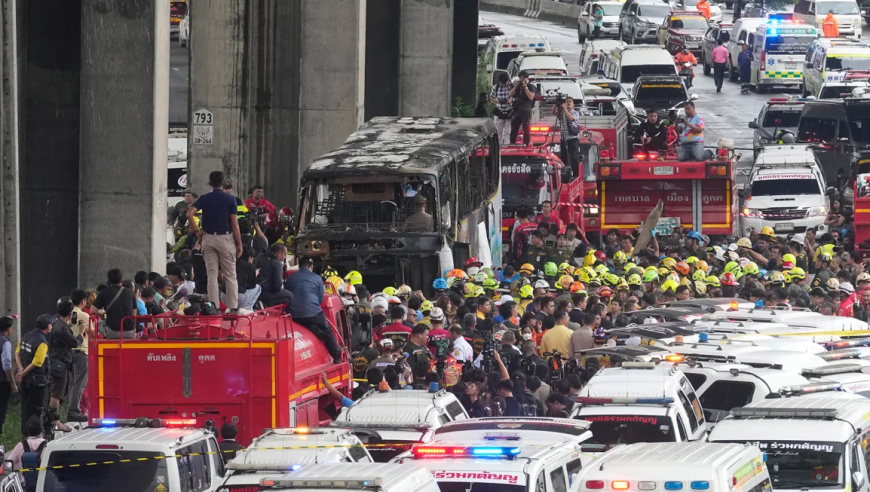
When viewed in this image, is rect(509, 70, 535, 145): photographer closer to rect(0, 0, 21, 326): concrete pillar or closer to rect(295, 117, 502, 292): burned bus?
rect(295, 117, 502, 292): burned bus

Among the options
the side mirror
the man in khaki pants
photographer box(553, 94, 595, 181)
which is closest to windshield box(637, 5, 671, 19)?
photographer box(553, 94, 595, 181)

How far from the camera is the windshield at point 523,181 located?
31.5 meters

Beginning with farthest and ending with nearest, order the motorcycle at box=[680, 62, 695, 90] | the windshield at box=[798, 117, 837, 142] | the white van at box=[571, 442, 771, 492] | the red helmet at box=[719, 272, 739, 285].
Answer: the motorcycle at box=[680, 62, 695, 90]
the windshield at box=[798, 117, 837, 142]
the red helmet at box=[719, 272, 739, 285]
the white van at box=[571, 442, 771, 492]

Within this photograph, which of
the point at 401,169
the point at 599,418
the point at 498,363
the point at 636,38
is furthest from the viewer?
the point at 636,38

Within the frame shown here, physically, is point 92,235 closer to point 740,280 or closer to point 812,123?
point 740,280

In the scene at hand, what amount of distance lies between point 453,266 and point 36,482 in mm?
11208

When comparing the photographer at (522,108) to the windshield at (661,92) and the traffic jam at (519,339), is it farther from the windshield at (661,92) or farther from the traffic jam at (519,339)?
the windshield at (661,92)

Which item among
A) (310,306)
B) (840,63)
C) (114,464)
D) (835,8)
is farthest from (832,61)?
(114,464)

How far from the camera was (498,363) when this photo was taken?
17516mm

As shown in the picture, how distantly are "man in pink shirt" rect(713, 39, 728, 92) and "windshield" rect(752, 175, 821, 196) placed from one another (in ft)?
74.2

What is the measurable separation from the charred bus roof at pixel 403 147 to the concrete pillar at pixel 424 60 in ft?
49.5

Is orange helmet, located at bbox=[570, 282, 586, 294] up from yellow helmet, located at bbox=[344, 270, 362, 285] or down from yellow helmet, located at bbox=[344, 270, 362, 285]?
down

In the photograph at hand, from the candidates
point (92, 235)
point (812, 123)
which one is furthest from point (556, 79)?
point (92, 235)

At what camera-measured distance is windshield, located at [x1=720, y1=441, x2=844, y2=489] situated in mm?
13391
